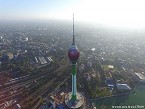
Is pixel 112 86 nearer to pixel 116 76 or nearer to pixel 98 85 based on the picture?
pixel 98 85

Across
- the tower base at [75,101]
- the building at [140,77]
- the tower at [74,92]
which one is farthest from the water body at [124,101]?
the building at [140,77]

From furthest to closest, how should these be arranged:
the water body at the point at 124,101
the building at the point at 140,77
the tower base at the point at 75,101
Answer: the building at the point at 140,77
the water body at the point at 124,101
the tower base at the point at 75,101

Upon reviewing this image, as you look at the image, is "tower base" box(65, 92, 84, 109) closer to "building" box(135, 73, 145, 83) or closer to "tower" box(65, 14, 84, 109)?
"tower" box(65, 14, 84, 109)

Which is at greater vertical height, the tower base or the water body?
the tower base

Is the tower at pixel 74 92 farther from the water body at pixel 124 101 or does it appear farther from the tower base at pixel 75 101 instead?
the water body at pixel 124 101

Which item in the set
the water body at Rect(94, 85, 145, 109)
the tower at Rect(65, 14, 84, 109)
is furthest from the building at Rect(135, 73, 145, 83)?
the tower at Rect(65, 14, 84, 109)

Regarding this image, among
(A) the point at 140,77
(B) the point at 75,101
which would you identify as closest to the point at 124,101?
(B) the point at 75,101

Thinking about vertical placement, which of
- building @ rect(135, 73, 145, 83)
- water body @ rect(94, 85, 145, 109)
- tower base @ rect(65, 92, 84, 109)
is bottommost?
water body @ rect(94, 85, 145, 109)

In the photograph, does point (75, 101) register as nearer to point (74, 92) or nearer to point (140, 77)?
point (74, 92)
